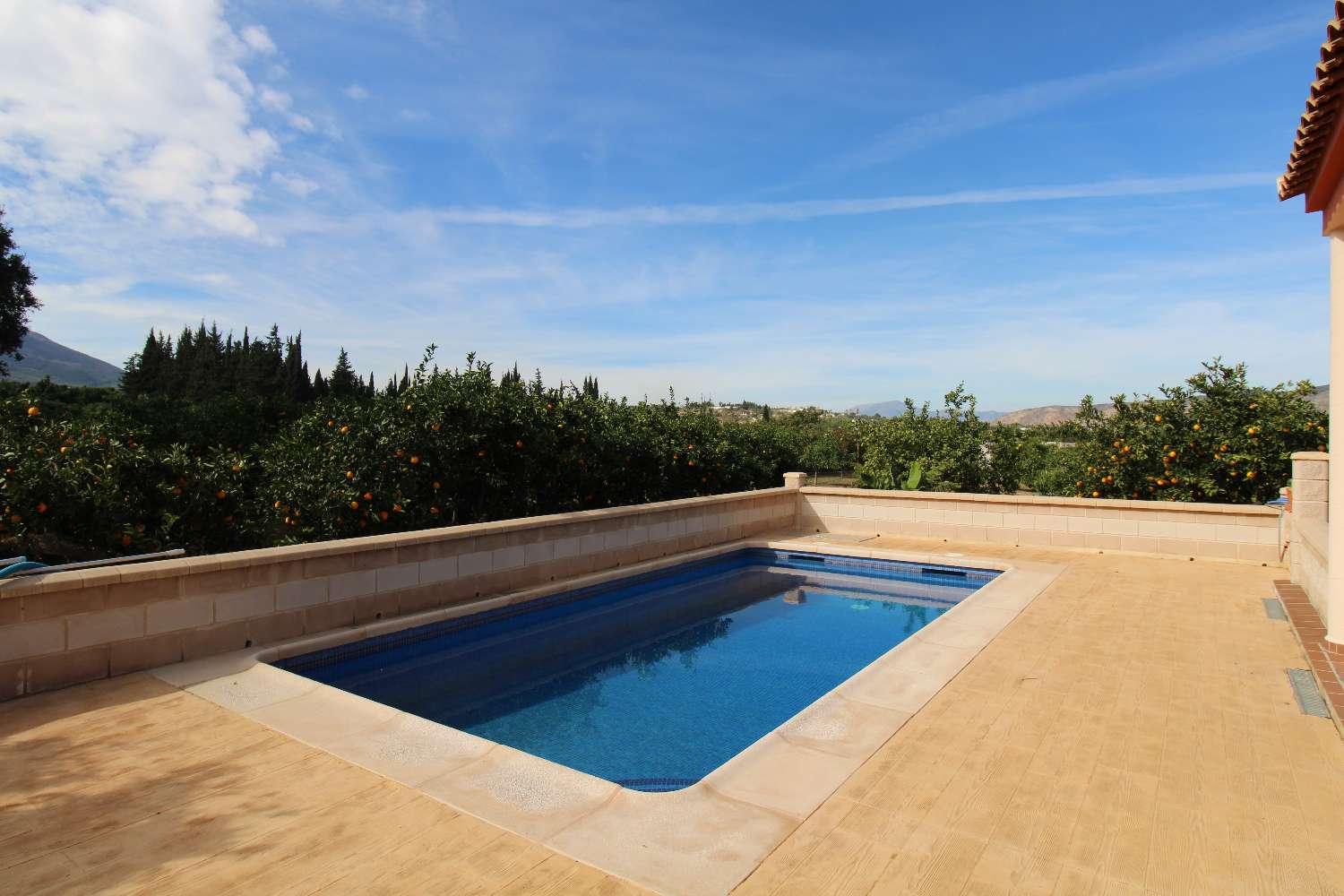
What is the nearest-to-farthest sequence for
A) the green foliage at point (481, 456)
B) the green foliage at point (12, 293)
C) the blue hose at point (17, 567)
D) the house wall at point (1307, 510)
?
1. the blue hose at point (17, 567)
2. the green foliage at point (481, 456)
3. the house wall at point (1307, 510)
4. the green foliage at point (12, 293)

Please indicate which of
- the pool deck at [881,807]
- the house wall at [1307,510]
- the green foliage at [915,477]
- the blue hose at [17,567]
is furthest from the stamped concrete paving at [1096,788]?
the green foliage at [915,477]

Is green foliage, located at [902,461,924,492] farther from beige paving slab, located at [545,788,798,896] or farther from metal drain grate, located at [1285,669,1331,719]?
beige paving slab, located at [545,788,798,896]

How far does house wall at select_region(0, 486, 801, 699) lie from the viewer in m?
4.25

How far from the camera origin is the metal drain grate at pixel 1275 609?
20.9 ft

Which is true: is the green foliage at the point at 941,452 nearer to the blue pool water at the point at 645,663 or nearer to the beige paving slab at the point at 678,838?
the blue pool water at the point at 645,663

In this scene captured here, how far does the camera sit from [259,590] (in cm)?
527

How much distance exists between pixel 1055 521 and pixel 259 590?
9.89m

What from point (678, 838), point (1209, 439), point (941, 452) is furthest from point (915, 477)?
point (678, 838)

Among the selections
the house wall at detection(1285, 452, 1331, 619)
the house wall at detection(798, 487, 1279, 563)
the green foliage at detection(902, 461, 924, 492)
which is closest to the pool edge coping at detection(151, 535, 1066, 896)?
the house wall at detection(1285, 452, 1331, 619)

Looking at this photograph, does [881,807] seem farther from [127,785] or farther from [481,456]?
[481,456]

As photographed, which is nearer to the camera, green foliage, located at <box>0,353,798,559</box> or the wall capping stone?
green foliage, located at <box>0,353,798,559</box>

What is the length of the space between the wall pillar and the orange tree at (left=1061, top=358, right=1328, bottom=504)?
546cm

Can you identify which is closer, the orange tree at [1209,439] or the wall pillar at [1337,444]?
the wall pillar at [1337,444]

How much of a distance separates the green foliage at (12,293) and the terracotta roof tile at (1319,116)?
3535 centimetres
